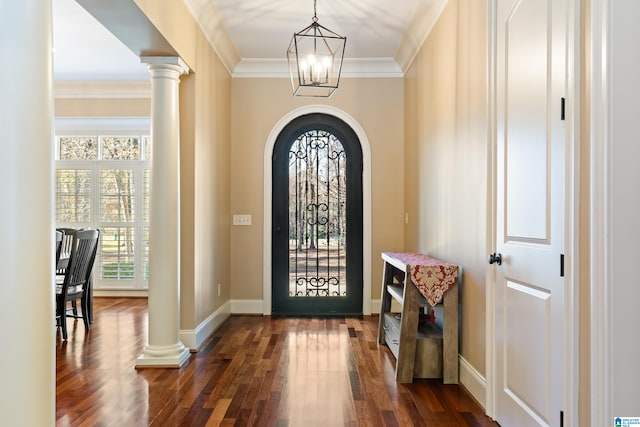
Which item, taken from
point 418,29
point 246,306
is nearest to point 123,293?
point 246,306

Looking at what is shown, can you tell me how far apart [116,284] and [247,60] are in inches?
148

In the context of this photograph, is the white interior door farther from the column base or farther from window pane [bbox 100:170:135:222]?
window pane [bbox 100:170:135:222]

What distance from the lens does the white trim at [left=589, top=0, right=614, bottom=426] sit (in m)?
1.64

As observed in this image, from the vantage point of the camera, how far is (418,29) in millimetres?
4426

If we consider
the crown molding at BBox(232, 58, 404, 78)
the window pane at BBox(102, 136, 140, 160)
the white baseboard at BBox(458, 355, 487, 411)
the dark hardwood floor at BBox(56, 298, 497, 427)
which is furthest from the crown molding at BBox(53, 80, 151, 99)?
the white baseboard at BBox(458, 355, 487, 411)

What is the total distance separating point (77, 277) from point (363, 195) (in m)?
3.18

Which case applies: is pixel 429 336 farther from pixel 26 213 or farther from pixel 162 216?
pixel 26 213

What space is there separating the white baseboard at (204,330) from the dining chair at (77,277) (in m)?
1.27

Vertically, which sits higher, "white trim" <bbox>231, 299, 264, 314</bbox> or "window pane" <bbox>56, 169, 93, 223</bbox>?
"window pane" <bbox>56, 169, 93, 223</bbox>

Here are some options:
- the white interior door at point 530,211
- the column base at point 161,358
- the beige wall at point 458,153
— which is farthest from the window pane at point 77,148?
the white interior door at point 530,211

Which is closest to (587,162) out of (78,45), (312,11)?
(312,11)

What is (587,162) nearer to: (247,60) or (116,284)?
(247,60)

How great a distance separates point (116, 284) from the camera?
6.90 metres

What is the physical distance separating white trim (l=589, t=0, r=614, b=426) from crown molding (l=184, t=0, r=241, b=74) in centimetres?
308
